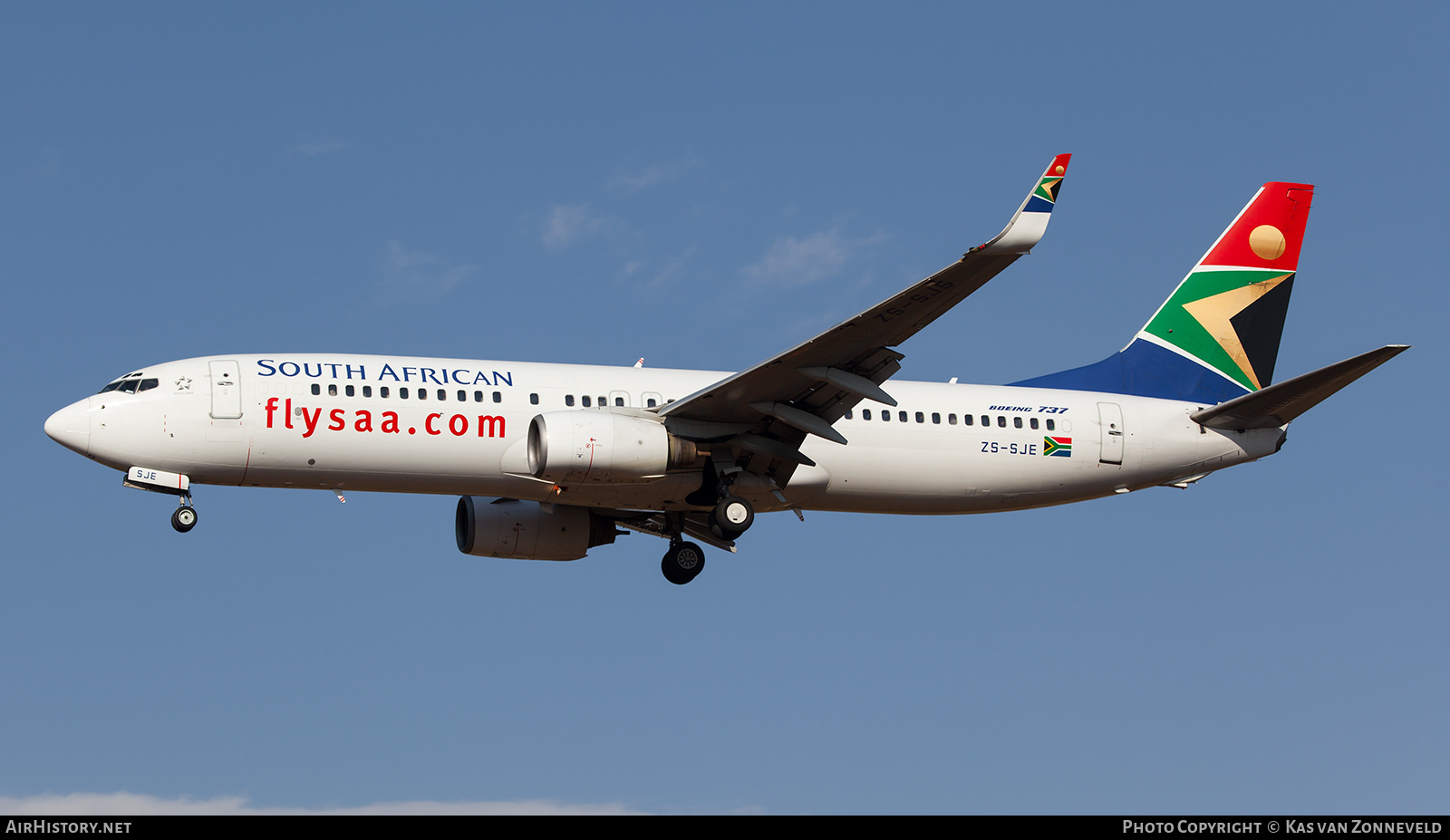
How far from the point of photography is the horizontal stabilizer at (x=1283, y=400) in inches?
1177

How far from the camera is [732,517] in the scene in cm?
3061

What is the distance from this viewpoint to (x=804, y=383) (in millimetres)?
29078

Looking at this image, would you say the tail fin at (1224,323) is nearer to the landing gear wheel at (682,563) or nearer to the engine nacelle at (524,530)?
the landing gear wheel at (682,563)

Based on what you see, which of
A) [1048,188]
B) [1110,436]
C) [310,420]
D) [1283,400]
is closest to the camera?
[1048,188]

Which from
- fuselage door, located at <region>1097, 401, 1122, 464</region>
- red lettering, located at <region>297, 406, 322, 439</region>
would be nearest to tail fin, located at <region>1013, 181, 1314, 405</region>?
fuselage door, located at <region>1097, 401, 1122, 464</region>

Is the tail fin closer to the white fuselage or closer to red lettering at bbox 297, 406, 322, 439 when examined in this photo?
the white fuselage

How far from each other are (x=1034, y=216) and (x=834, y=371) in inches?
234

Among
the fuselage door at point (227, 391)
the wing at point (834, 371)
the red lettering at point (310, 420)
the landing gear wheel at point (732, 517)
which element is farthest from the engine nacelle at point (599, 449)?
the fuselage door at point (227, 391)

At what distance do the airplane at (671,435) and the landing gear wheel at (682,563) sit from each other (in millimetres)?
45

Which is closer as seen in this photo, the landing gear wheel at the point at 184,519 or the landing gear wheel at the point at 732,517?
the landing gear wheel at the point at 184,519

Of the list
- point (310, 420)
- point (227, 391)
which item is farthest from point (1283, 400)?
point (227, 391)

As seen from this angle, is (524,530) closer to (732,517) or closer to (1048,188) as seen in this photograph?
(732,517)

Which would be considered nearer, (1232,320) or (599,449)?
(599,449)

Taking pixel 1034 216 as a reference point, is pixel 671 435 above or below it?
below
